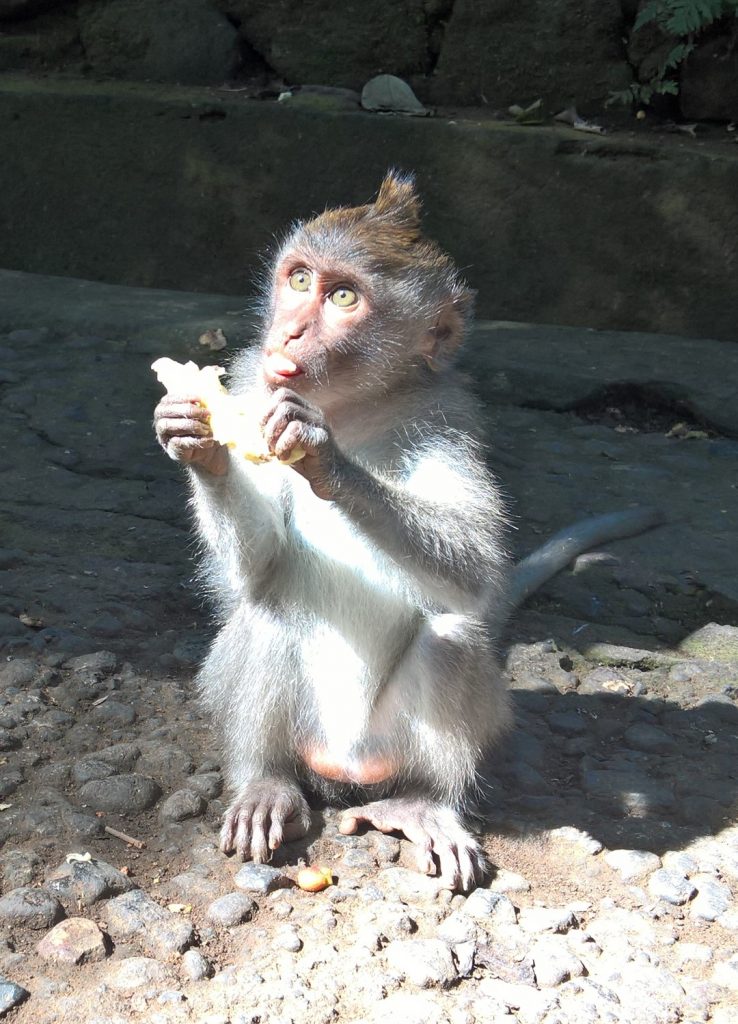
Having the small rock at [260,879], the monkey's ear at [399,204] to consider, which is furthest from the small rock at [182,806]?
the monkey's ear at [399,204]

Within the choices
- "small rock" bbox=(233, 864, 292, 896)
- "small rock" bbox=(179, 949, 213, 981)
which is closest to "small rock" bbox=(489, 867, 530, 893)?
"small rock" bbox=(233, 864, 292, 896)

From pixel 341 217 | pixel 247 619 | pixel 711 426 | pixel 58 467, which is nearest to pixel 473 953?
pixel 247 619

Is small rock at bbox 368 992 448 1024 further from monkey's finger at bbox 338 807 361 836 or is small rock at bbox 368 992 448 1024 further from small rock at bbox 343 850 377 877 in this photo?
monkey's finger at bbox 338 807 361 836

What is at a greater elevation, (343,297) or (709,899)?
(343,297)

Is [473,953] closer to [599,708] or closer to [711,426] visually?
[599,708]

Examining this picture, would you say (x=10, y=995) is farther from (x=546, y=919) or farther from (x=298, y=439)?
(x=298, y=439)

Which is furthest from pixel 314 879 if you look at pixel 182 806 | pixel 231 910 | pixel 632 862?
pixel 632 862

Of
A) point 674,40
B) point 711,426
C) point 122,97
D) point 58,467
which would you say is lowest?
point 58,467

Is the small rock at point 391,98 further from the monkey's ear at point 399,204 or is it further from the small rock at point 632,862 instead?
the small rock at point 632,862
